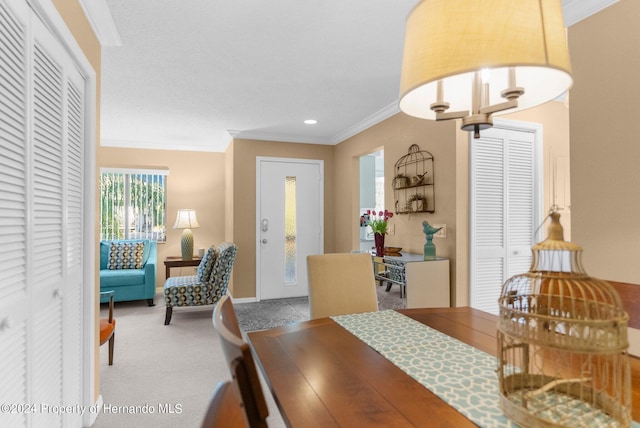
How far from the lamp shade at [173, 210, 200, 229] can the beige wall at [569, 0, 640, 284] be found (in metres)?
4.77

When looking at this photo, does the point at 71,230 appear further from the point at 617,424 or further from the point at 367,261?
the point at 617,424

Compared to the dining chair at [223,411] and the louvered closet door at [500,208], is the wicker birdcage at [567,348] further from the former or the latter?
the louvered closet door at [500,208]

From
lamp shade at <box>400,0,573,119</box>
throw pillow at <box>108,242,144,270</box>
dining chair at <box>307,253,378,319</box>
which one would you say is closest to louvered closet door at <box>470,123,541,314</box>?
dining chair at <box>307,253,378,319</box>

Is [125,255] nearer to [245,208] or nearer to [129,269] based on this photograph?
[129,269]

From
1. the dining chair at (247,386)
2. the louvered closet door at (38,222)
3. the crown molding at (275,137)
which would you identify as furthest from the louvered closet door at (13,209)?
the crown molding at (275,137)

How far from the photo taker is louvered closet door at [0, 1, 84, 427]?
46.7 inches

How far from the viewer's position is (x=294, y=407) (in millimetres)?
868

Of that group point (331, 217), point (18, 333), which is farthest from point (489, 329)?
point (331, 217)

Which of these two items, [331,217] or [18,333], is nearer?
[18,333]

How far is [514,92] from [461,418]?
0.88 m

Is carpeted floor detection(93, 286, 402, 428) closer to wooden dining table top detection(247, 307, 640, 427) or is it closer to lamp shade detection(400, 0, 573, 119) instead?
wooden dining table top detection(247, 307, 640, 427)

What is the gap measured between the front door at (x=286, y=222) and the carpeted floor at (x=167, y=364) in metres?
0.59

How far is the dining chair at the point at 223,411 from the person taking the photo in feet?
2.07

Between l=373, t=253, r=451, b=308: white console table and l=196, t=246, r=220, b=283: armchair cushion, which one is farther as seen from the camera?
l=196, t=246, r=220, b=283: armchair cushion
